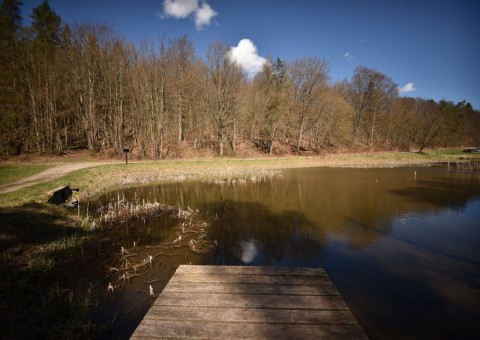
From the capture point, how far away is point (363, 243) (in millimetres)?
8945

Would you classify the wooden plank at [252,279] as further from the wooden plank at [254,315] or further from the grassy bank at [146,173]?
the grassy bank at [146,173]

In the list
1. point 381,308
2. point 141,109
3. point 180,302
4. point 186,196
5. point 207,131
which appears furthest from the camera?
point 207,131

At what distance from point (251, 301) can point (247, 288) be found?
393 mm

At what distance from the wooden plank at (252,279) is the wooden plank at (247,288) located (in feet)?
0.34

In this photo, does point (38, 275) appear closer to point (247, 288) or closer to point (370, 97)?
point (247, 288)

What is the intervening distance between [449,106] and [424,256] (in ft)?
256

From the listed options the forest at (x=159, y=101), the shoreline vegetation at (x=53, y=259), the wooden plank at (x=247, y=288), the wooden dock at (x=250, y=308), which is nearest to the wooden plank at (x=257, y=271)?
the wooden dock at (x=250, y=308)

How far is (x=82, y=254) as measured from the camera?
7.70 m

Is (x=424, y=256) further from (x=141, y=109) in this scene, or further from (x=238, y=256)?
(x=141, y=109)

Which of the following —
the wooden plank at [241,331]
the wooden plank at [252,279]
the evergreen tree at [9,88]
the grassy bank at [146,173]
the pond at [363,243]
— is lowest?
the pond at [363,243]

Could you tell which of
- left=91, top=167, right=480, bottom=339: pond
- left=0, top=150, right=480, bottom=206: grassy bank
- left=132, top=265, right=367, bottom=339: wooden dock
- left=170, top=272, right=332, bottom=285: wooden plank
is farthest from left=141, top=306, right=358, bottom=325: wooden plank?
left=0, top=150, right=480, bottom=206: grassy bank

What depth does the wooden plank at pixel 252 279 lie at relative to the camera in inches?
189

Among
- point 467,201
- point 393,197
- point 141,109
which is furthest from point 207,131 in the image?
point 467,201

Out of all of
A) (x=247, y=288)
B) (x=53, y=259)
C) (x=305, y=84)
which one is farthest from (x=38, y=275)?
(x=305, y=84)
